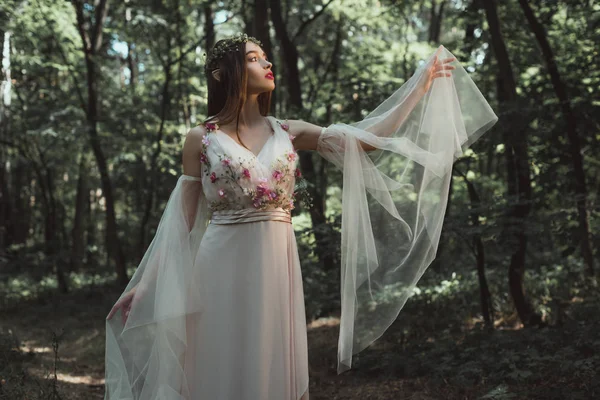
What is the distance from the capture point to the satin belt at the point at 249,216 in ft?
9.77

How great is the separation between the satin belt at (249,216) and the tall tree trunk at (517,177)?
3.33 m

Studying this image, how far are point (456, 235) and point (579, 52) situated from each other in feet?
9.85

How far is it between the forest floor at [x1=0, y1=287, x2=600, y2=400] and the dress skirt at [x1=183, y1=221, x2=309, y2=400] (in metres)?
1.19

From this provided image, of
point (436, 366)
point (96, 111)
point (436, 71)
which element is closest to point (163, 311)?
point (436, 71)

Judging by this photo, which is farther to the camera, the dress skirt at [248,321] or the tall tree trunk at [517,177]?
Result: the tall tree trunk at [517,177]

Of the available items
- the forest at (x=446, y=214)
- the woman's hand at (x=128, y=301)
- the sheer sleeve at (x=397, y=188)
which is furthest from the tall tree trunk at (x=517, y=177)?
the woman's hand at (x=128, y=301)

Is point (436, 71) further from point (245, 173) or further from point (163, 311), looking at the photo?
point (163, 311)

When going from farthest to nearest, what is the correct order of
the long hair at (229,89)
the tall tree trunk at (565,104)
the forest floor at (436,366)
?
1. the tall tree trunk at (565,104)
2. the forest floor at (436,366)
3. the long hair at (229,89)

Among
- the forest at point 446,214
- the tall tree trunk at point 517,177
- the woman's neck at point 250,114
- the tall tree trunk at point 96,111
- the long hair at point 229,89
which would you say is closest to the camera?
the long hair at point 229,89

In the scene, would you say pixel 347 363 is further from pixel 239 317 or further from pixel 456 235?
pixel 456 235

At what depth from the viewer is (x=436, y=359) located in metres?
5.56

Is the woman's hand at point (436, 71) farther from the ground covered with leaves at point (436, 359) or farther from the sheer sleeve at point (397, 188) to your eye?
the ground covered with leaves at point (436, 359)

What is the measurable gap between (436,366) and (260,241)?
297 cm

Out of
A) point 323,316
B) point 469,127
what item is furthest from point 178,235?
point 323,316
